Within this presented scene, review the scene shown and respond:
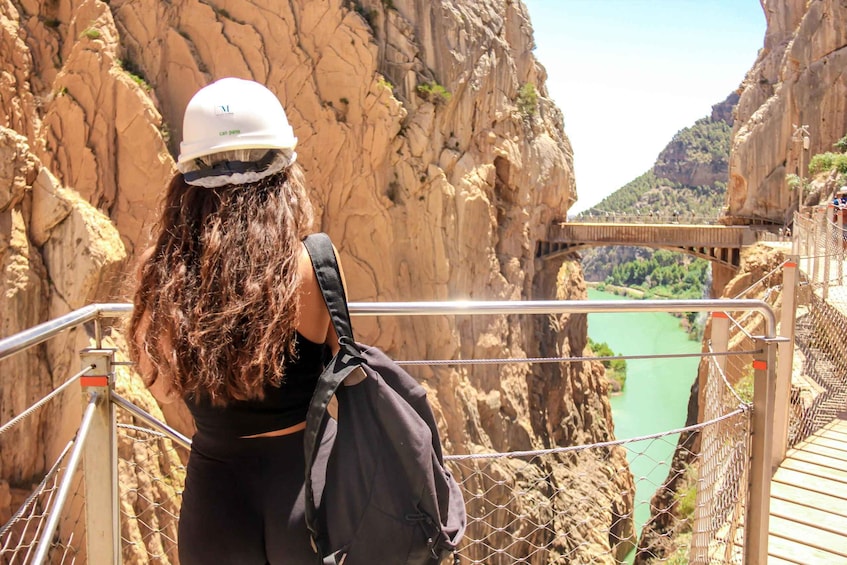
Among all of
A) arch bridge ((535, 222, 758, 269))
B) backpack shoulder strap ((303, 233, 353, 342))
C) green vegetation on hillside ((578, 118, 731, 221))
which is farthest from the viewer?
green vegetation on hillside ((578, 118, 731, 221))

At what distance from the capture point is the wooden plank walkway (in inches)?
168

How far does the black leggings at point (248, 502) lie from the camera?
1.82 meters

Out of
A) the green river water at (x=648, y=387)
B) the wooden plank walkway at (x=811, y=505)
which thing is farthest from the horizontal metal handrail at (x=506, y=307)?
the green river water at (x=648, y=387)

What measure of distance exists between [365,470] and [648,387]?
53273 millimetres

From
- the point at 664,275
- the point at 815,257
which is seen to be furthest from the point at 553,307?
the point at 664,275

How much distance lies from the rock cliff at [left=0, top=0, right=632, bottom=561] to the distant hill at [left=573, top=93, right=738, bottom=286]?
85.6m

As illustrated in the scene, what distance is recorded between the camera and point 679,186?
366 feet

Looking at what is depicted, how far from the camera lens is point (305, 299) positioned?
1800 mm

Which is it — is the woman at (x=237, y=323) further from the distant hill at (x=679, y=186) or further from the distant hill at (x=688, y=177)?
the distant hill at (x=688, y=177)

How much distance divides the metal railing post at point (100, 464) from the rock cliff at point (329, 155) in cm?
745

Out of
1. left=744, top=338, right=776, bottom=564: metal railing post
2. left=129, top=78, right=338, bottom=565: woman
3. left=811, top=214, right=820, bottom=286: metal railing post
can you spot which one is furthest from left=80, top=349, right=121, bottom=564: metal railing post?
left=811, top=214, right=820, bottom=286: metal railing post

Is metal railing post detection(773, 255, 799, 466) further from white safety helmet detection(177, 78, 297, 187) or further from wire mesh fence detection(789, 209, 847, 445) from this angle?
white safety helmet detection(177, 78, 297, 187)

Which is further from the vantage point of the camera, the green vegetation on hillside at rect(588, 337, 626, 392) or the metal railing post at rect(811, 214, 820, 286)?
the green vegetation on hillside at rect(588, 337, 626, 392)

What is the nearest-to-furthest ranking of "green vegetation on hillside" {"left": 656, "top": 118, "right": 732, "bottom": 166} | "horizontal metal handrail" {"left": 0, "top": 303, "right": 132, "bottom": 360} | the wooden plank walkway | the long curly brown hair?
the long curly brown hair < "horizontal metal handrail" {"left": 0, "top": 303, "right": 132, "bottom": 360} < the wooden plank walkway < "green vegetation on hillside" {"left": 656, "top": 118, "right": 732, "bottom": 166}
